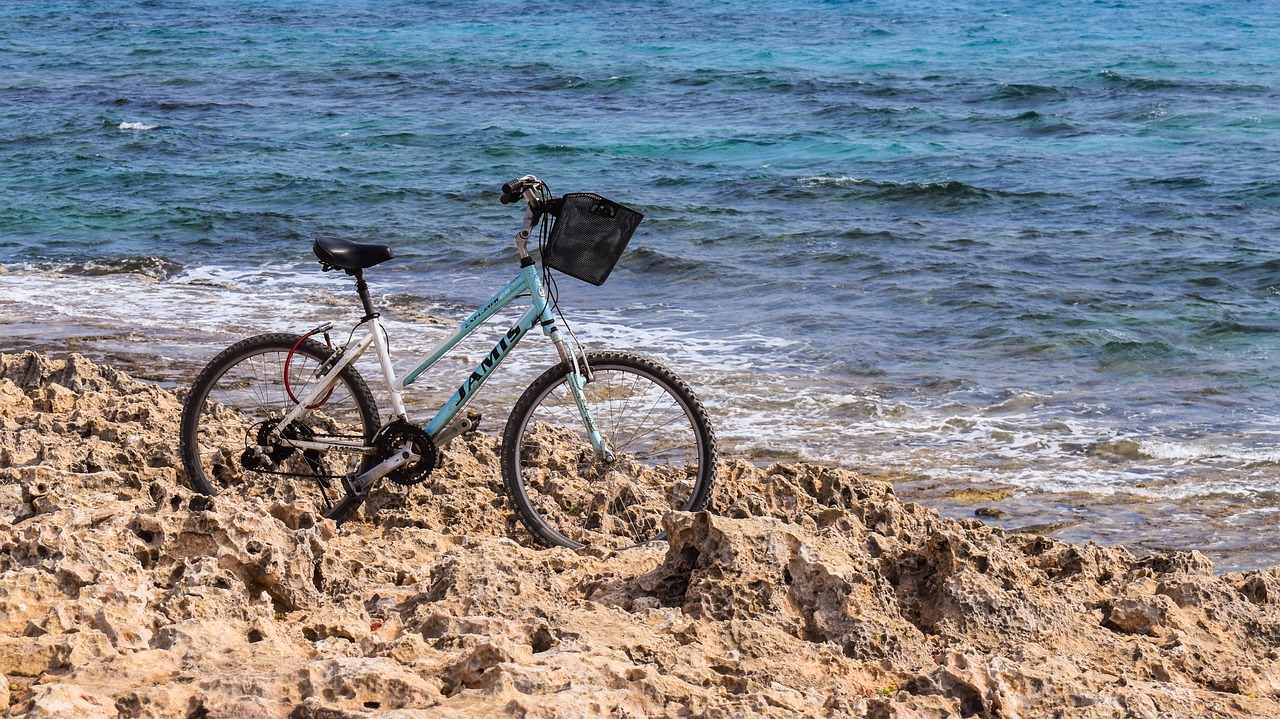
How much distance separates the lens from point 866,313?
11.0m

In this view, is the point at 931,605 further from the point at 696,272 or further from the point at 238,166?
the point at 238,166

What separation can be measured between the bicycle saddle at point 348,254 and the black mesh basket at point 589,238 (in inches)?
25.5

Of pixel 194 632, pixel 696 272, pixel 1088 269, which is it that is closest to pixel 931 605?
pixel 194 632

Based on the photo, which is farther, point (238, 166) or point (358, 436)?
point (238, 166)

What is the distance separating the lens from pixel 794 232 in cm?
1455

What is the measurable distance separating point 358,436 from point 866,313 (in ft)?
22.1


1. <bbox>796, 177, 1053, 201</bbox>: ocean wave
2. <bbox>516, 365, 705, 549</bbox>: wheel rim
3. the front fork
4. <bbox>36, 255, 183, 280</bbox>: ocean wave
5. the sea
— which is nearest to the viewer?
the front fork

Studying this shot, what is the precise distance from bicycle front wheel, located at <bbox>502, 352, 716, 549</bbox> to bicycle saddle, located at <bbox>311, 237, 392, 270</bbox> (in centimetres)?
79

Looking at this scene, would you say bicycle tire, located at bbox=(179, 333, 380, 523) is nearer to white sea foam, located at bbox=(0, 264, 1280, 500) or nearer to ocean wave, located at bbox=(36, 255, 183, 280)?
white sea foam, located at bbox=(0, 264, 1280, 500)

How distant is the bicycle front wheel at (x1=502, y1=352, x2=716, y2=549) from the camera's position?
15.8 feet

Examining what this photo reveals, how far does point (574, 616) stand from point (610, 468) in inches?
61.9

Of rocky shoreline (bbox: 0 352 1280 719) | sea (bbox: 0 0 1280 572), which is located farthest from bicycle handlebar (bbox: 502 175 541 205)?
sea (bbox: 0 0 1280 572)

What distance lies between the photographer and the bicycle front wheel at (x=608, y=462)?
4.82 m

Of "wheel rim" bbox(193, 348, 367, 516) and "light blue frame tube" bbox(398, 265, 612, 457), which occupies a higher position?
"light blue frame tube" bbox(398, 265, 612, 457)
